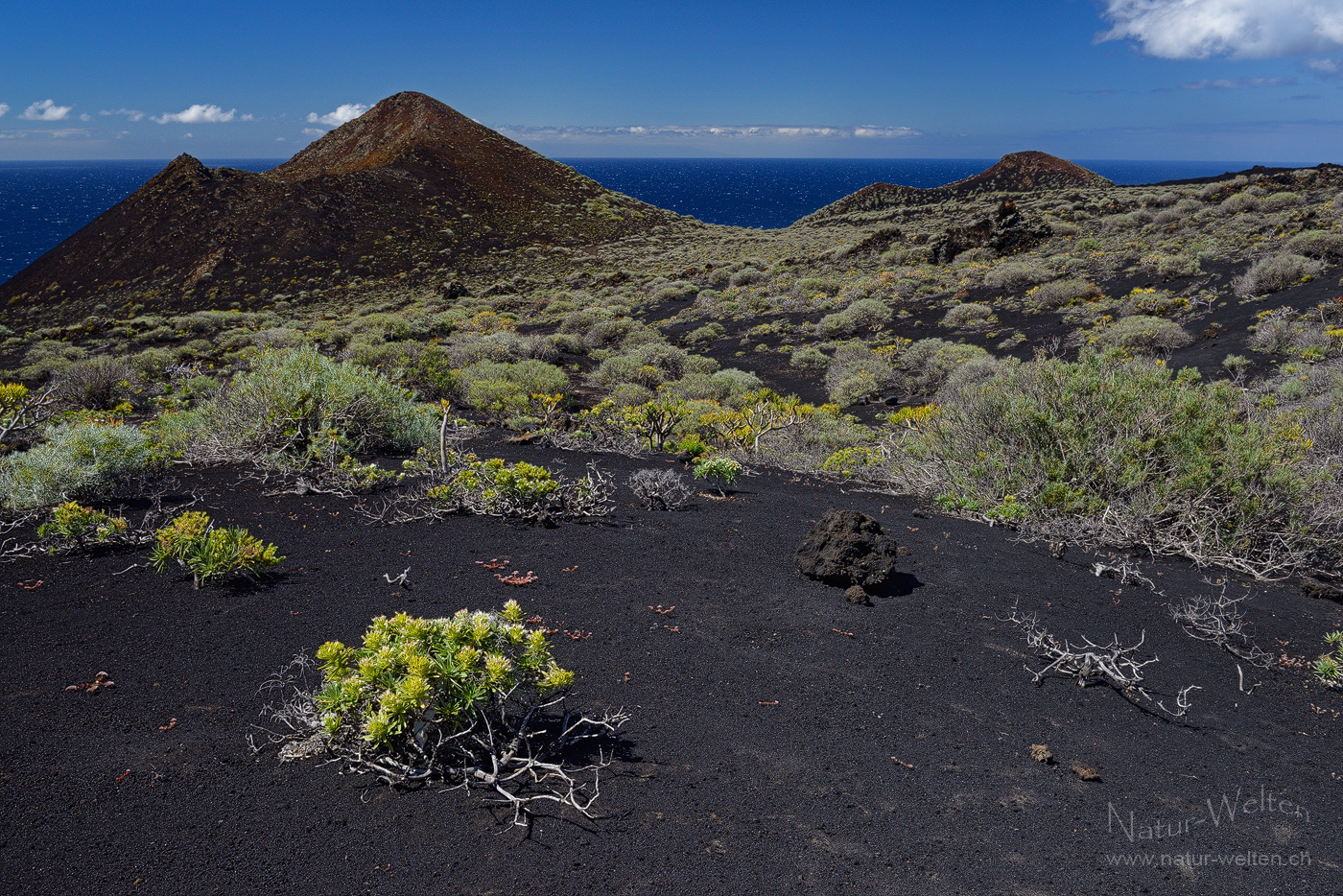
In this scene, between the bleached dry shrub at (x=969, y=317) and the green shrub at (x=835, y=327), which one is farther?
the green shrub at (x=835, y=327)

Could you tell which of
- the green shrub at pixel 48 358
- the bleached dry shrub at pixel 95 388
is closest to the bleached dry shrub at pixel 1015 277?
the bleached dry shrub at pixel 95 388

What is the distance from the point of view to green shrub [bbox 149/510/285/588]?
12.7ft

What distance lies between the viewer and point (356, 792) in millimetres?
2457

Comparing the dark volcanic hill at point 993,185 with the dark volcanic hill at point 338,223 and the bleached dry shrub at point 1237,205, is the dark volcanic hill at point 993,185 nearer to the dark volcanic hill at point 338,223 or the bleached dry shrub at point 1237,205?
the dark volcanic hill at point 338,223

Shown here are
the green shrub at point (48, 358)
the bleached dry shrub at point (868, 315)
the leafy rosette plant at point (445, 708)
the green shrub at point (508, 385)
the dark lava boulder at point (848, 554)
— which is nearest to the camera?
the leafy rosette plant at point (445, 708)

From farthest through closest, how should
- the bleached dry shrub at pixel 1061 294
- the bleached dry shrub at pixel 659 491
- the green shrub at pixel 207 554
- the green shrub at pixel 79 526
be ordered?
1. the bleached dry shrub at pixel 1061 294
2. the bleached dry shrub at pixel 659 491
3. the green shrub at pixel 79 526
4. the green shrub at pixel 207 554

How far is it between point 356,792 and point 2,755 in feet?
4.42

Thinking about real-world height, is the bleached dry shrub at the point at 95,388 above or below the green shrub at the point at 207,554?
below

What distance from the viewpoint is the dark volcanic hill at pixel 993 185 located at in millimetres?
61344

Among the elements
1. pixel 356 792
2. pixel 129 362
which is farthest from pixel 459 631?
pixel 129 362

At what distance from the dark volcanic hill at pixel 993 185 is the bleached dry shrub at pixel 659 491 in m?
57.4

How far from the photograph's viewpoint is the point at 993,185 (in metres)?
66.4

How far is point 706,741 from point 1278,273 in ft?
67.7

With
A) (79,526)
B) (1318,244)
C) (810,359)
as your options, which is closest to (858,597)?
(79,526)
